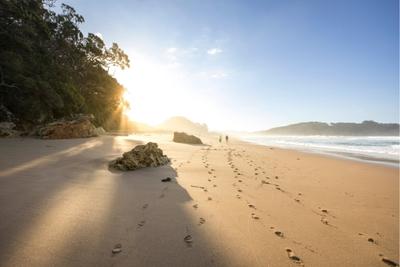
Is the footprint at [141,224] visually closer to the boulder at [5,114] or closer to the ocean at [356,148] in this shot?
the ocean at [356,148]

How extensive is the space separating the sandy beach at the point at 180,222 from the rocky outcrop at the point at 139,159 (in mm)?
607

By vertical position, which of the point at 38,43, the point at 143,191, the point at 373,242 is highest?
the point at 38,43

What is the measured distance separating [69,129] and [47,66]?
615 centimetres

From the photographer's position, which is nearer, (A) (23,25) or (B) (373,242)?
(B) (373,242)

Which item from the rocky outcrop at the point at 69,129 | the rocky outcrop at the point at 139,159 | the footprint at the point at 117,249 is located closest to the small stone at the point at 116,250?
the footprint at the point at 117,249

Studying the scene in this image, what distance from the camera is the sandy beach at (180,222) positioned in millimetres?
2555

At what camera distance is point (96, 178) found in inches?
215

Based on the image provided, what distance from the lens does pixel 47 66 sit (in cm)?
1694

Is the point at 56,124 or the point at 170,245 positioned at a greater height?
the point at 56,124

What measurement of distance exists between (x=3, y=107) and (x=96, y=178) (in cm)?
1357

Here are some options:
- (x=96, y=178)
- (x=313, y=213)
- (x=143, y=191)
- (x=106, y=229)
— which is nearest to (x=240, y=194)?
(x=313, y=213)

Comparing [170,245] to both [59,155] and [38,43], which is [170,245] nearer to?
[59,155]

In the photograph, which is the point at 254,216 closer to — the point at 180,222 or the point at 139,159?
the point at 180,222

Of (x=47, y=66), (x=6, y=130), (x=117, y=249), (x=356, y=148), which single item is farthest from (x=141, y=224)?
(x=356, y=148)
